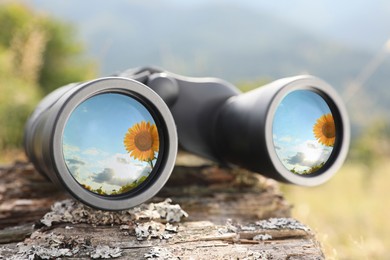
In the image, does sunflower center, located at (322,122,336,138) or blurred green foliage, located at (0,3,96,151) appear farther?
blurred green foliage, located at (0,3,96,151)

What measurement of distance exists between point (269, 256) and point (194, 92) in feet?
2.88

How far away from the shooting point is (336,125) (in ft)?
5.61

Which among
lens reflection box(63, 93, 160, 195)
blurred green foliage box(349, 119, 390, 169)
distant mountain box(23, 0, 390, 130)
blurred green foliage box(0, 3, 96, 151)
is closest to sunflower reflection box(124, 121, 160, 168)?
lens reflection box(63, 93, 160, 195)

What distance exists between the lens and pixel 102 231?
1.41 m

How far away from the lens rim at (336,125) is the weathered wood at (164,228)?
17cm

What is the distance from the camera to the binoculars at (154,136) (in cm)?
134

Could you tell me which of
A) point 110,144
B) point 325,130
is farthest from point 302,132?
point 110,144

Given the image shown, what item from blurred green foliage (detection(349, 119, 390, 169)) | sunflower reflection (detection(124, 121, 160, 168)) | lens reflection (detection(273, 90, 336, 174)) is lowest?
sunflower reflection (detection(124, 121, 160, 168))

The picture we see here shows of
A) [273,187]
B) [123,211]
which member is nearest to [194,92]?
[273,187]

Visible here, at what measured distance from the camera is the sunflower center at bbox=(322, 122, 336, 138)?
1.66 m

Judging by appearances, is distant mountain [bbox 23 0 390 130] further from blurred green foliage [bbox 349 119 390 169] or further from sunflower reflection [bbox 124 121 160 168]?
sunflower reflection [bbox 124 121 160 168]

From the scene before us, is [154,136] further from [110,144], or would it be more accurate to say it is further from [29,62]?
[29,62]

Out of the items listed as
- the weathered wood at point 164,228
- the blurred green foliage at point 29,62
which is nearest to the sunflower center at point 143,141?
the weathered wood at point 164,228

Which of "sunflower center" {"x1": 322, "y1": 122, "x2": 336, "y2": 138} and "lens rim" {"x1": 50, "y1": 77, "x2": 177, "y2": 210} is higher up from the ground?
"sunflower center" {"x1": 322, "y1": 122, "x2": 336, "y2": 138}
